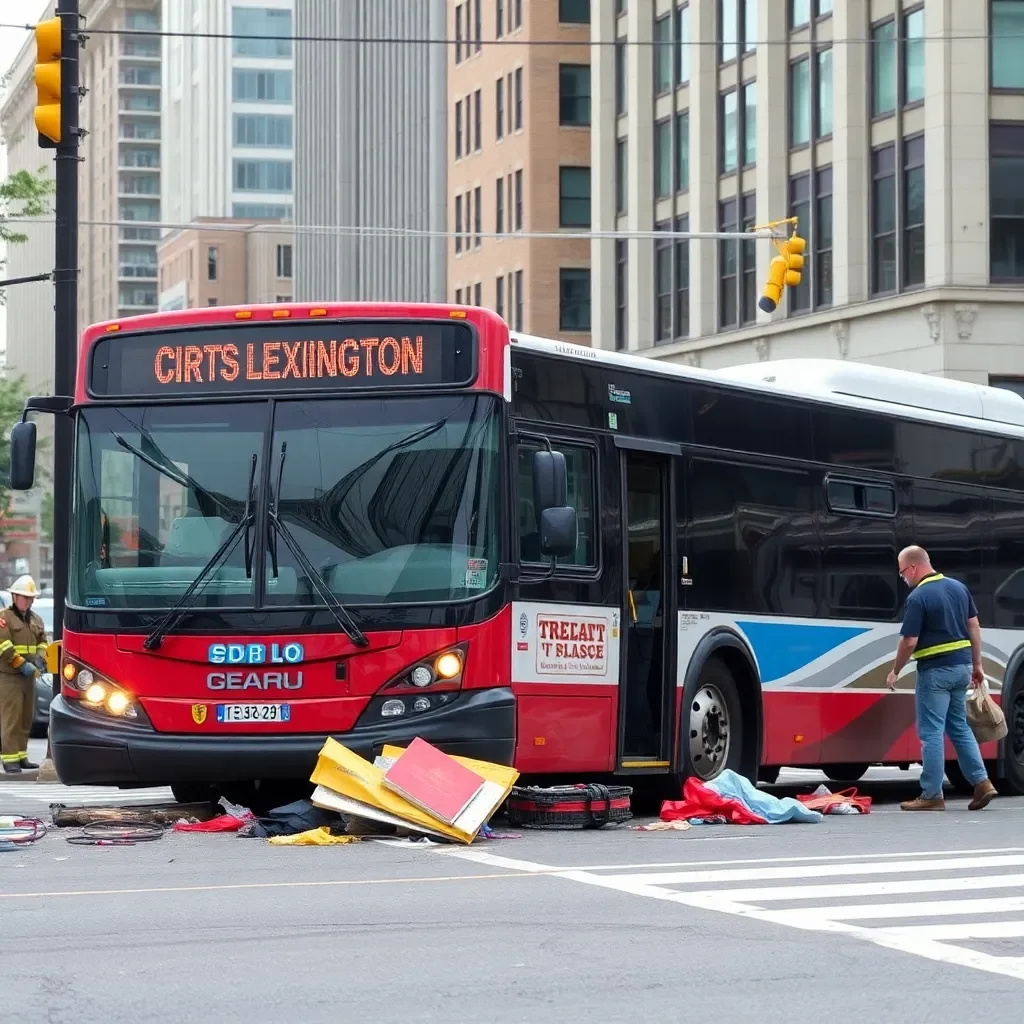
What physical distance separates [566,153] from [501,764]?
194ft

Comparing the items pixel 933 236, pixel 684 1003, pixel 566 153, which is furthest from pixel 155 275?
pixel 684 1003

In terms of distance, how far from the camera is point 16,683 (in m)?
20.2

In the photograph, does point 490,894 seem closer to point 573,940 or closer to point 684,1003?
point 573,940

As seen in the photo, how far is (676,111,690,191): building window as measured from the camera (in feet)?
181

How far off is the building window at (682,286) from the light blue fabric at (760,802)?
136 feet

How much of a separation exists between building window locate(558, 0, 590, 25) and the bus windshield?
58703 mm

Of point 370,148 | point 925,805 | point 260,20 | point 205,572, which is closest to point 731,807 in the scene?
point 925,805

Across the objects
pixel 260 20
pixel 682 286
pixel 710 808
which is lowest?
pixel 710 808

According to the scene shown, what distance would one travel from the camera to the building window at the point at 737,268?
51.9m

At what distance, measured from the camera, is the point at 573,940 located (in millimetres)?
7996

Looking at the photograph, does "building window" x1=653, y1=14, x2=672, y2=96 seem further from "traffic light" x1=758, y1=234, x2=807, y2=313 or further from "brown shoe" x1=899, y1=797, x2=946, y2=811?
"brown shoe" x1=899, y1=797, x2=946, y2=811

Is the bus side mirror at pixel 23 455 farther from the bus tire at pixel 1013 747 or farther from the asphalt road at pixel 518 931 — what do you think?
the bus tire at pixel 1013 747

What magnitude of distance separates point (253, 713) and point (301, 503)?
1202mm

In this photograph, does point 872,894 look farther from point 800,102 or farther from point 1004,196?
point 800,102
